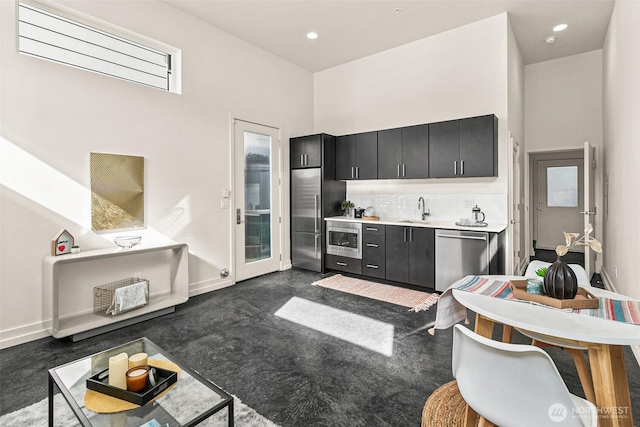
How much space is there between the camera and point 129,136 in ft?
12.0

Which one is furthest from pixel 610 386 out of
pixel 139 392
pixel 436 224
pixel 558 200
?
pixel 558 200

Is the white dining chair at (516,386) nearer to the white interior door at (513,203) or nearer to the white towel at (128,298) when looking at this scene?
the white towel at (128,298)

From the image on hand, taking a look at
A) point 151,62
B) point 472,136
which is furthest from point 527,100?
point 151,62

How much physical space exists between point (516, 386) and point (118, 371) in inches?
65.8

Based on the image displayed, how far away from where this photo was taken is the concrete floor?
205cm

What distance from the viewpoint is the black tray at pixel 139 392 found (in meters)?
1.43

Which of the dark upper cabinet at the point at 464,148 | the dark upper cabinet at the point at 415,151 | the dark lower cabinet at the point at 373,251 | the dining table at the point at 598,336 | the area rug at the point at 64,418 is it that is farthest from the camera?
the dark lower cabinet at the point at 373,251

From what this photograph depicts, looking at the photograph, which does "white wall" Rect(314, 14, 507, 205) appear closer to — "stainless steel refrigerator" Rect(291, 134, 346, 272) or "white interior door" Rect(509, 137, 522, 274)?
"white interior door" Rect(509, 137, 522, 274)

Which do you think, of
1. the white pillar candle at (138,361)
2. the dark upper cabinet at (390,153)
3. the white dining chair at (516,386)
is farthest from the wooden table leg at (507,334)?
the dark upper cabinet at (390,153)

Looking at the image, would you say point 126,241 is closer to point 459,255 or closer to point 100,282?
point 100,282

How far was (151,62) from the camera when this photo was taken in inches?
156

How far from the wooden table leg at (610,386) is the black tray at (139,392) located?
6.16 ft

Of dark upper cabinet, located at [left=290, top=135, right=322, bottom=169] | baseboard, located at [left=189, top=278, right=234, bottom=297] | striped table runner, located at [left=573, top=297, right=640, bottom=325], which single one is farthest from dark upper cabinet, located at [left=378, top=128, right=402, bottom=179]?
striped table runner, located at [left=573, top=297, right=640, bottom=325]

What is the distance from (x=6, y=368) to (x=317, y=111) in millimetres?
5451
